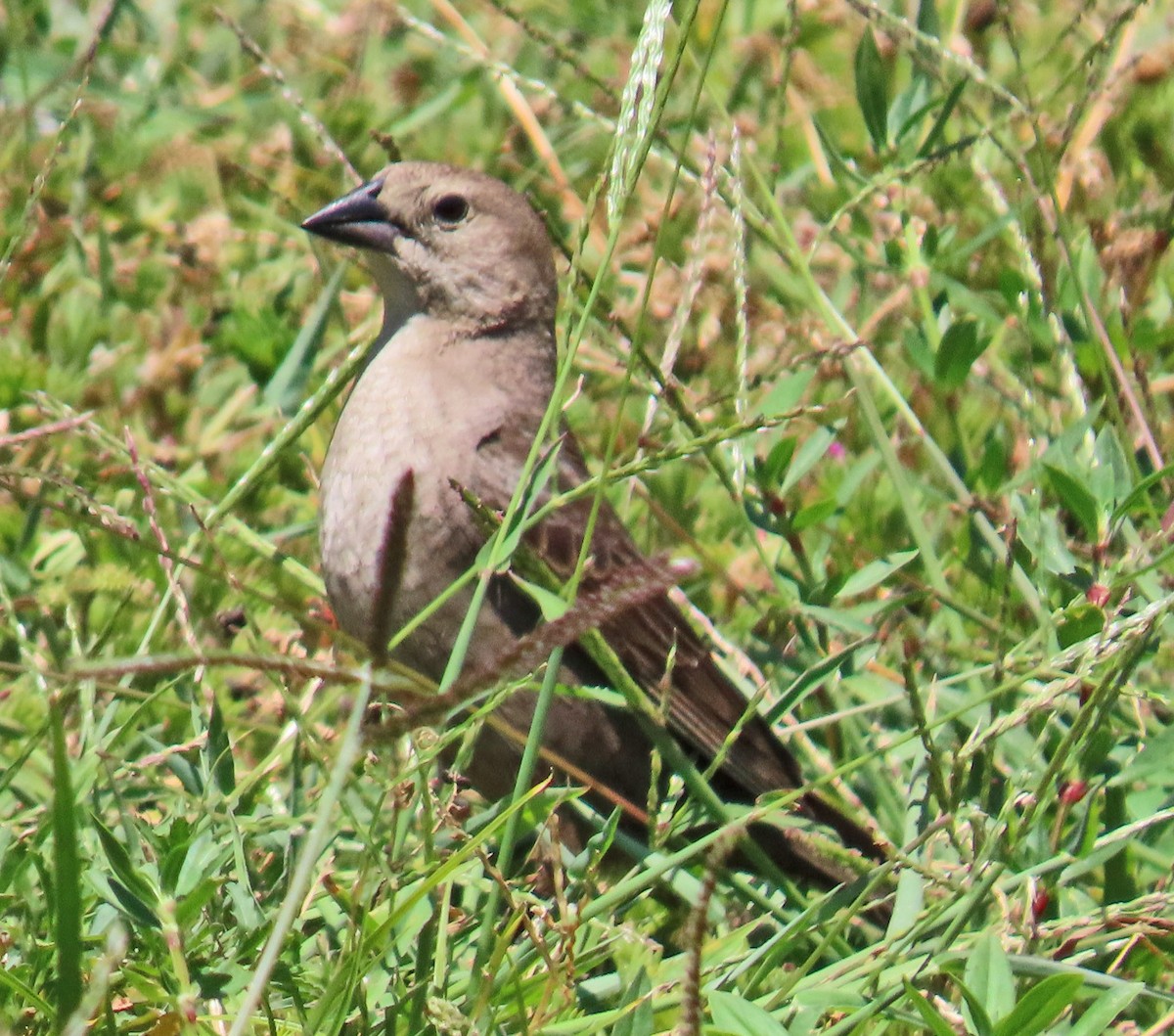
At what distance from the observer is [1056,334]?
3.20 m

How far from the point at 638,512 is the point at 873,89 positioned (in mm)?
1213

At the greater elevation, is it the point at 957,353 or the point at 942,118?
the point at 942,118

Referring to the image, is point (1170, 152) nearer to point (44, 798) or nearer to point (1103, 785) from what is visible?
point (1103, 785)

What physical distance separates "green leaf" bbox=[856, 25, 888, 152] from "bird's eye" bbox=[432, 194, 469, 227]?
925mm

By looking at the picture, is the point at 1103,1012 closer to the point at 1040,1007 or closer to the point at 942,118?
the point at 1040,1007

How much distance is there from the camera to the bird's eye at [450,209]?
3707mm

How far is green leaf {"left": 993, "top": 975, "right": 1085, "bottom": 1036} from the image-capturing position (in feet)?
6.60

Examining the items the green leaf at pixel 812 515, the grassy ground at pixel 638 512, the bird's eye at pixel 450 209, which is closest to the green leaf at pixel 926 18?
the grassy ground at pixel 638 512

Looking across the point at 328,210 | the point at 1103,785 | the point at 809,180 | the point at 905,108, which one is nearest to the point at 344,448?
the point at 328,210

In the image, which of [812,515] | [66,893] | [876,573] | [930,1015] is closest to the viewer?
[66,893]

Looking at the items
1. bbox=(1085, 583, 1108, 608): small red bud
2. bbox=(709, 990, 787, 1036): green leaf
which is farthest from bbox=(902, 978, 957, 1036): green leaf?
bbox=(1085, 583, 1108, 608): small red bud

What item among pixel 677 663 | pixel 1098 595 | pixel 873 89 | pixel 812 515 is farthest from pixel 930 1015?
A: pixel 873 89

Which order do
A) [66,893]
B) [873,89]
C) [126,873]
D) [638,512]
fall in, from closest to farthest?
[66,893], [126,873], [873,89], [638,512]

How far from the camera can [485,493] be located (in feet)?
10.7
